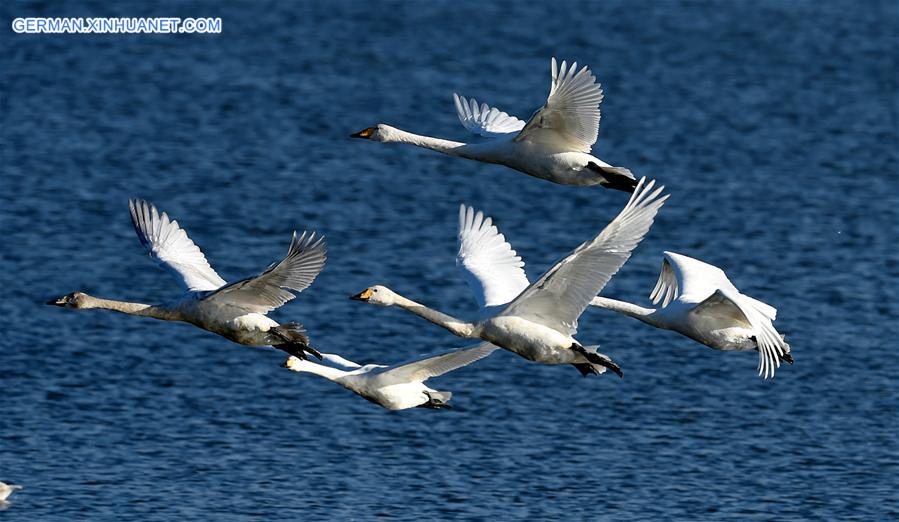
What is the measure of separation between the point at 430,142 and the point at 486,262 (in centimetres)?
132

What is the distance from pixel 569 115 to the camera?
52.6ft

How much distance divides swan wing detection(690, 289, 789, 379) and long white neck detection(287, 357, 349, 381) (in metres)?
3.14

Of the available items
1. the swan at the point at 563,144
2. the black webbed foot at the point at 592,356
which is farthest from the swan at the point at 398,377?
the swan at the point at 563,144

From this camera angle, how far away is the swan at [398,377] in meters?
16.8

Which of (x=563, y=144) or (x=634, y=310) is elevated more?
(x=563, y=144)

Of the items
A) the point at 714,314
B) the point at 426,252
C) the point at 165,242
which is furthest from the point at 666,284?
the point at 426,252

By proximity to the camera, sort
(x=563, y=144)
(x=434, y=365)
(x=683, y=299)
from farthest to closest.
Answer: (x=683, y=299), (x=434, y=365), (x=563, y=144)

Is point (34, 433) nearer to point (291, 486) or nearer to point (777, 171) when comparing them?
point (291, 486)

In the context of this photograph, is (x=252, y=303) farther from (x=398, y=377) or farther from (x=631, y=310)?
(x=631, y=310)

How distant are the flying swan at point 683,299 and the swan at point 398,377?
0.56m

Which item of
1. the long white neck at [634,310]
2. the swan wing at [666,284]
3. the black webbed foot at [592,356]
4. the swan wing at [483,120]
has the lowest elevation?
the black webbed foot at [592,356]

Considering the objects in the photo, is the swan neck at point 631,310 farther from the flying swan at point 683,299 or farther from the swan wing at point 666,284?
the swan wing at point 666,284

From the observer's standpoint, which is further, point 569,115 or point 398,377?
point 398,377

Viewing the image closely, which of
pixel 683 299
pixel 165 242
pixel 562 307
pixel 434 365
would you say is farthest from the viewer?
pixel 165 242
